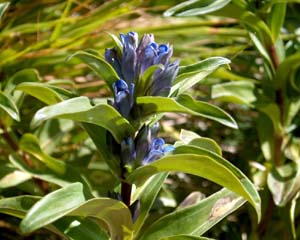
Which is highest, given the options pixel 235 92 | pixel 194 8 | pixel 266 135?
pixel 194 8

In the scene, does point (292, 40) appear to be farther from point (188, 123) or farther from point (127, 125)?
point (127, 125)

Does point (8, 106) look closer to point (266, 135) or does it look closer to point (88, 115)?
point (88, 115)

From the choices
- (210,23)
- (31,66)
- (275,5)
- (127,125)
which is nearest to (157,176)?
(127,125)

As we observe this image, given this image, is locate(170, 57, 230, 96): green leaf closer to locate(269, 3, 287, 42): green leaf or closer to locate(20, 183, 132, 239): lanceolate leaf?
locate(20, 183, 132, 239): lanceolate leaf

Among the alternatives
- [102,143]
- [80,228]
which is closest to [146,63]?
[102,143]

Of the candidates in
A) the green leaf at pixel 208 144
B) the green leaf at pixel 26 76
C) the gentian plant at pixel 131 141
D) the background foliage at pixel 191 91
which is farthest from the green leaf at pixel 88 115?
the green leaf at pixel 26 76

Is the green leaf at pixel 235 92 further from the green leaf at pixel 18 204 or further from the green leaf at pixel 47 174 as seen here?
the green leaf at pixel 18 204
